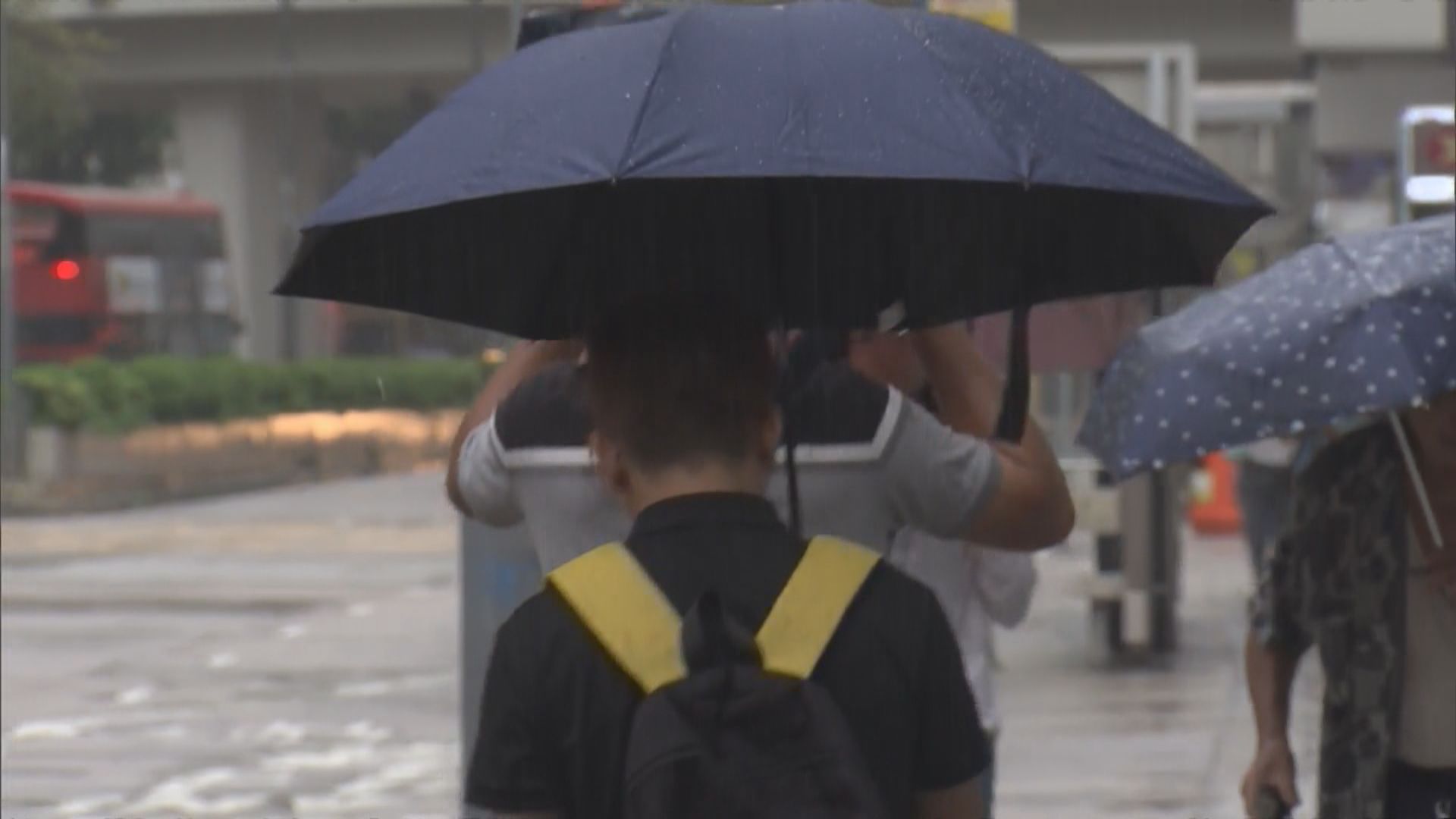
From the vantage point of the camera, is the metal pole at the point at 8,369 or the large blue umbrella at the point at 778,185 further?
the metal pole at the point at 8,369

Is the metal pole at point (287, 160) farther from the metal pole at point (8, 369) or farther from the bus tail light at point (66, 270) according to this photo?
the metal pole at point (8, 369)

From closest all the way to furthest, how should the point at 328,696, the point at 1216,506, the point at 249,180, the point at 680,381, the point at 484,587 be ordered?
the point at 680,381 < the point at 484,587 < the point at 328,696 < the point at 1216,506 < the point at 249,180

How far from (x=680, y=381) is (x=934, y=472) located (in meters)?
0.80

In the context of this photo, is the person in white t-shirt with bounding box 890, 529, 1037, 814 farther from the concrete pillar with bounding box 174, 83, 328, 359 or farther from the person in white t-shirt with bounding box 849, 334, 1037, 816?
the concrete pillar with bounding box 174, 83, 328, 359

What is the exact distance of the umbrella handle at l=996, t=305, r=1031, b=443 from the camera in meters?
3.41

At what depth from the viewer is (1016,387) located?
11.4 feet

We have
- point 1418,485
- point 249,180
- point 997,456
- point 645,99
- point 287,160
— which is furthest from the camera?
point 287,160

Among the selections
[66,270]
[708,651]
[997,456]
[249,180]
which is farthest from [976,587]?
[249,180]

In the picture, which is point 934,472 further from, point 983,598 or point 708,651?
point 983,598

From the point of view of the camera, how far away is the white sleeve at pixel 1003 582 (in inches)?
210

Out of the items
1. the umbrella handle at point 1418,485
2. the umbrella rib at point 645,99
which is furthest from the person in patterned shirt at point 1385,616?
the umbrella rib at point 645,99

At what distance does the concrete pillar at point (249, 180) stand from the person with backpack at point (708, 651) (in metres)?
43.9

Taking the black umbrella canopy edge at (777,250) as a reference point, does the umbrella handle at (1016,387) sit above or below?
below

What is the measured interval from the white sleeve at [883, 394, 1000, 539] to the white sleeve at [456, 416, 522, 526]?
508 mm
